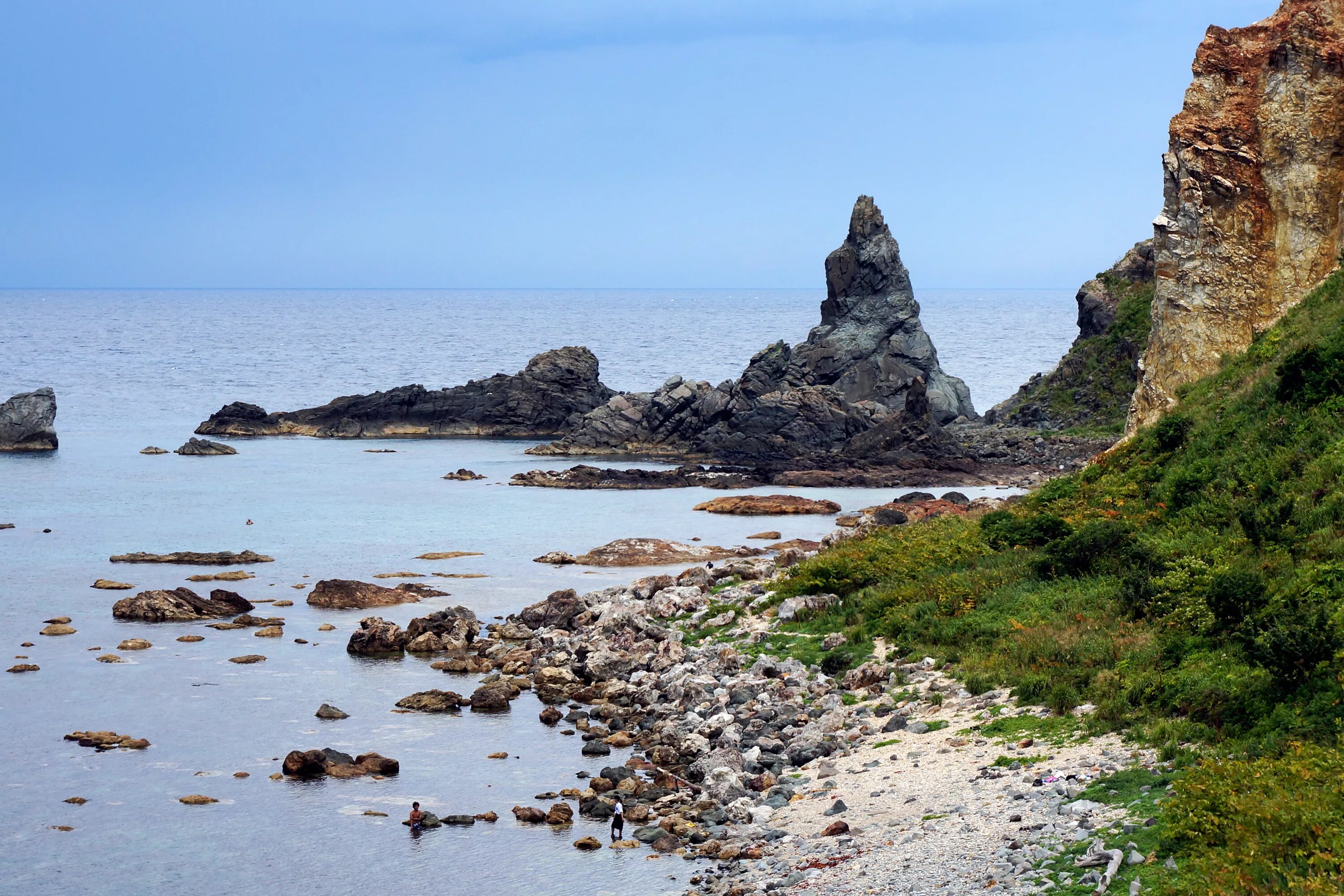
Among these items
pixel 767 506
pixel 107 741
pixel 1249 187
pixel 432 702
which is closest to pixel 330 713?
pixel 432 702

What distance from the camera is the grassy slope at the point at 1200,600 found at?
15242 millimetres

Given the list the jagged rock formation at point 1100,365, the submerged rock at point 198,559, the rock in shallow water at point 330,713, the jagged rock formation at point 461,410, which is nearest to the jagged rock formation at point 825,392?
the jagged rock formation at point 1100,365

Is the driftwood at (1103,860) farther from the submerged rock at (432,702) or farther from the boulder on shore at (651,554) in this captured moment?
the boulder on shore at (651,554)

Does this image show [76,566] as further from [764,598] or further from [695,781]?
[695,781]

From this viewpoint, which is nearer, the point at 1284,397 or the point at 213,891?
the point at 213,891

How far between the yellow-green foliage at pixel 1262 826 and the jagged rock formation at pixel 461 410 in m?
96.0

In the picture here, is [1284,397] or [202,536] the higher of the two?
[1284,397]

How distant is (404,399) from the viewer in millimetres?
114062

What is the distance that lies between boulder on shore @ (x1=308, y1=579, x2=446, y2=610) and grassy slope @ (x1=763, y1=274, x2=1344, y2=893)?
16551 mm

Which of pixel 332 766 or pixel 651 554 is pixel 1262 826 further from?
pixel 651 554

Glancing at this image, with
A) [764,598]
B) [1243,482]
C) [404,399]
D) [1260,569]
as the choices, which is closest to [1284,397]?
[1243,482]

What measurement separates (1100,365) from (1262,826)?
87.0 metres

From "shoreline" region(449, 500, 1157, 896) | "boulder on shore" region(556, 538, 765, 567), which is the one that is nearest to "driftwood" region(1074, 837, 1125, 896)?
"shoreline" region(449, 500, 1157, 896)

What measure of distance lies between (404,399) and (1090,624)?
95.0 m
